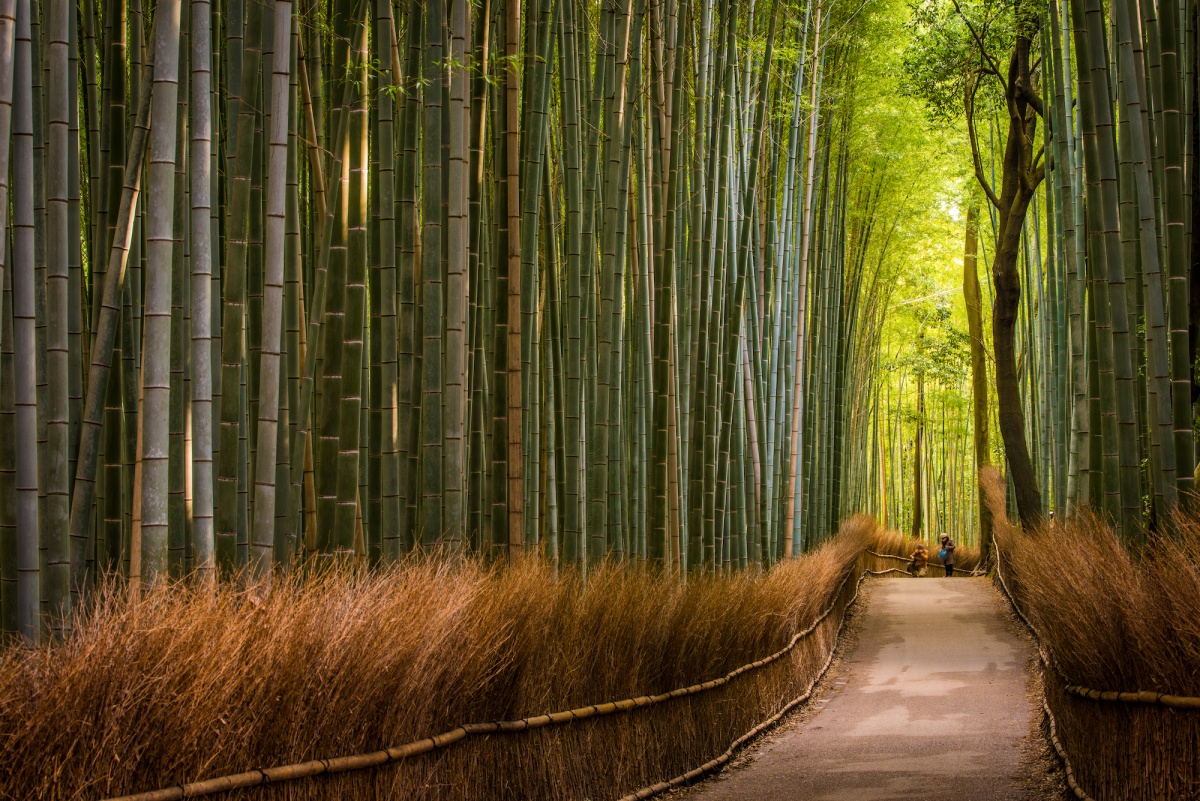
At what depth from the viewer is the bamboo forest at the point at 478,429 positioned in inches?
123

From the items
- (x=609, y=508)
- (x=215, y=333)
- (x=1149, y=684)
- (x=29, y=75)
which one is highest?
(x=29, y=75)

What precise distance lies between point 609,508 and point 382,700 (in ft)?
10.2

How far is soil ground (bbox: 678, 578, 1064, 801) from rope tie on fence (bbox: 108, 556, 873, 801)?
1.57 ft

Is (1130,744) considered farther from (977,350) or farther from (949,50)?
(977,350)

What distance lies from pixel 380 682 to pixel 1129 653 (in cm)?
219

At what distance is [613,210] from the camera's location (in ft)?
18.4

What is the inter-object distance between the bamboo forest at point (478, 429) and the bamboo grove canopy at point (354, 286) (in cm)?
2

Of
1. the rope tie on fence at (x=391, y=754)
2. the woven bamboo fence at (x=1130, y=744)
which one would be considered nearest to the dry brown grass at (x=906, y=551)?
the woven bamboo fence at (x=1130, y=744)

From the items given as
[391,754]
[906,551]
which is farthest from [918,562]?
[391,754]

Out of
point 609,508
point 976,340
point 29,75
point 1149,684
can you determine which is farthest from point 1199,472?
point 976,340

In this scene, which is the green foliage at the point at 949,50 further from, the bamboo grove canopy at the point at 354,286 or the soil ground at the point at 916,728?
the soil ground at the point at 916,728

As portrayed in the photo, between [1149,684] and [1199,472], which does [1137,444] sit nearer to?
[1149,684]

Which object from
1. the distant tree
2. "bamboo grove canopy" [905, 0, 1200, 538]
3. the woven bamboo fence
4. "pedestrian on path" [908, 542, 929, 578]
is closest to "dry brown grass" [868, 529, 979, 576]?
"pedestrian on path" [908, 542, 929, 578]

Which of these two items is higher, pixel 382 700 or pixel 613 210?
pixel 613 210
